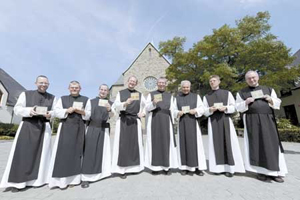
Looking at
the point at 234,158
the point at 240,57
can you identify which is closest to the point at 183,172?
the point at 234,158

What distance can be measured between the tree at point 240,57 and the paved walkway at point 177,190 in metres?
11.5

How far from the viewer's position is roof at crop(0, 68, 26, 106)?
70.1 feet

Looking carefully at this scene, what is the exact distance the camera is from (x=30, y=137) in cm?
326

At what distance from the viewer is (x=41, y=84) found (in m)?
3.54

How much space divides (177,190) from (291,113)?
2016 centimetres

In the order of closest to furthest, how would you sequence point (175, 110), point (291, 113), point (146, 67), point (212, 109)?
point (212, 109) < point (175, 110) < point (291, 113) < point (146, 67)

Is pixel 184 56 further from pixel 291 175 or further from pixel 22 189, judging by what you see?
pixel 22 189

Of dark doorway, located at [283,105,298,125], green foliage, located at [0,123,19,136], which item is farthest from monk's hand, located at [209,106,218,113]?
green foliage, located at [0,123,19,136]

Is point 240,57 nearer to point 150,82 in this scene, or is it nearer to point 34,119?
point 150,82

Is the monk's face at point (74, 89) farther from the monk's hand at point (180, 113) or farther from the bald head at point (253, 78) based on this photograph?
the bald head at point (253, 78)

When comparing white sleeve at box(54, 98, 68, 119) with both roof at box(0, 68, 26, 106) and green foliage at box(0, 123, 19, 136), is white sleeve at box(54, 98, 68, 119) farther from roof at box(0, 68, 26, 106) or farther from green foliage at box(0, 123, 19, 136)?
roof at box(0, 68, 26, 106)

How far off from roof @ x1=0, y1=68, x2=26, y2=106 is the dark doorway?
34345 millimetres

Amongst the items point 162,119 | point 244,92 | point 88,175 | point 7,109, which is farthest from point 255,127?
point 7,109

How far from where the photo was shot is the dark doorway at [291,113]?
52.9 feet
